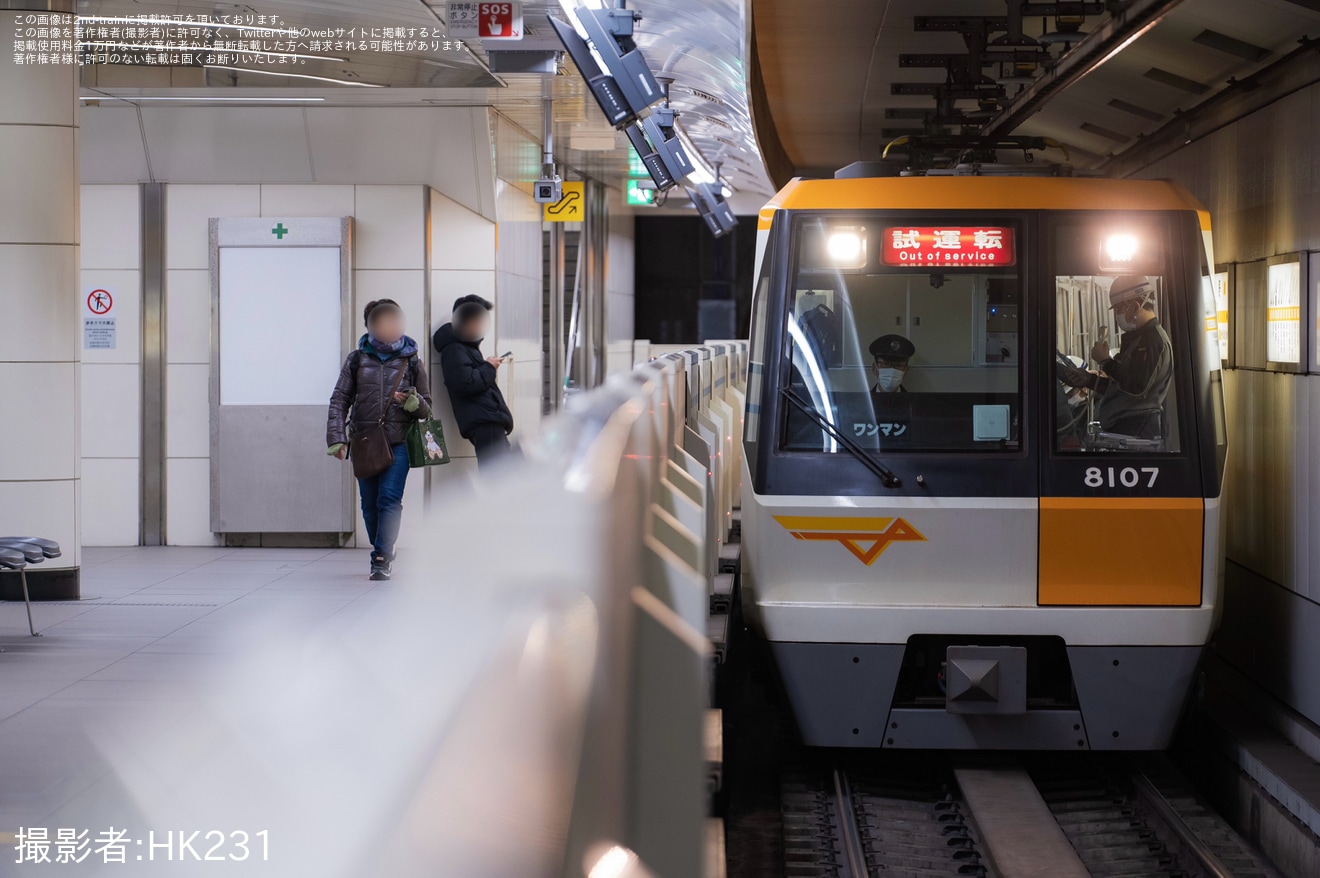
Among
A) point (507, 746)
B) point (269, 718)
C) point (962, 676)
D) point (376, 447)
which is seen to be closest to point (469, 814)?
point (507, 746)

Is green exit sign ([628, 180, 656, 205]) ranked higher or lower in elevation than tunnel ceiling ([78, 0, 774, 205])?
higher

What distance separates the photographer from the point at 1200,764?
7180 millimetres

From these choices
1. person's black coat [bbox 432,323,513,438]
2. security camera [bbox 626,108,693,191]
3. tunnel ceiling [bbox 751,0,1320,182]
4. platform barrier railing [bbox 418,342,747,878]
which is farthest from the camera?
security camera [bbox 626,108,693,191]

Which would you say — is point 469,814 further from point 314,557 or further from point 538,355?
point 538,355

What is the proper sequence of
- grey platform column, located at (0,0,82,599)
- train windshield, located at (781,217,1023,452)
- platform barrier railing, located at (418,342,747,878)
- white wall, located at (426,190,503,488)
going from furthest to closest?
white wall, located at (426,190,503,488), grey platform column, located at (0,0,82,599), train windshield, located at (781,217,1023,452), platform barrier railing, located at (418,342,747,878)

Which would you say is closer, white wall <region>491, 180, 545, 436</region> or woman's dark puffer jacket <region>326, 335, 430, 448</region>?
woman's dark puffer jacket <region>326, 335, 430, 448</region>

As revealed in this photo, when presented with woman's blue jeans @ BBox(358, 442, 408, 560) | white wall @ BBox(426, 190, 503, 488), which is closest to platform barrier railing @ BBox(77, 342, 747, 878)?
woman's blue jeans @ BBox(358, 442, 408, 560)

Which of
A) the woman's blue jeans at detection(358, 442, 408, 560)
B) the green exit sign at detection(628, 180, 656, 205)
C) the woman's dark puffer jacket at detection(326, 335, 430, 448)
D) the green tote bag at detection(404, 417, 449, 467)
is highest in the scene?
the green exit sign at detection(628, 180, 656, 205)

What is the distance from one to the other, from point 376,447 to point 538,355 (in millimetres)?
6349

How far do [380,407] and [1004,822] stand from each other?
570cm

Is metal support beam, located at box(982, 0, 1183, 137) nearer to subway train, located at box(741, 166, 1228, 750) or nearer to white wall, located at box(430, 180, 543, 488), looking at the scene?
subway train, located at box(741, 166, 1228, 750)

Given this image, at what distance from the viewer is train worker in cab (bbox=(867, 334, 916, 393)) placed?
615 cm

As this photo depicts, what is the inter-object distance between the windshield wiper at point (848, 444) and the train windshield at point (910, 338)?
2 cm

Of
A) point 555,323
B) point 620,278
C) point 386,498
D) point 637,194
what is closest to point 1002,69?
point 386,498
